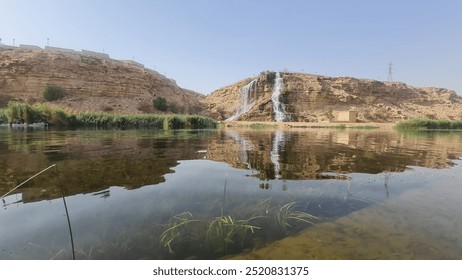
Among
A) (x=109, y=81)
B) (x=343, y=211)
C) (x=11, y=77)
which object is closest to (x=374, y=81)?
(x=109, y=81)

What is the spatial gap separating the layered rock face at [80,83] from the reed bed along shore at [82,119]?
1927 cm

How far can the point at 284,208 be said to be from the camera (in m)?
4.22

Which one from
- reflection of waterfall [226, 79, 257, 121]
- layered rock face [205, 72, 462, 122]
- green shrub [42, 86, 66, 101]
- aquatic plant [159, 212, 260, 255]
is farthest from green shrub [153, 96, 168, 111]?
aquatic plant [159, 212, 260, 255]

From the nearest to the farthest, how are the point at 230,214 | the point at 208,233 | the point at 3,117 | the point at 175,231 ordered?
the point at 208,233
the point at 175,231
the point at 230,214
the point at 3,117

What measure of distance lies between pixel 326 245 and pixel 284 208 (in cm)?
116

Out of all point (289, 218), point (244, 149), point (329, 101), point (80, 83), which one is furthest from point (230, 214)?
point (329, 101)

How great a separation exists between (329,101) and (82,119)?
58760 millimetres

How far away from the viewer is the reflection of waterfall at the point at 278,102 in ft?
211

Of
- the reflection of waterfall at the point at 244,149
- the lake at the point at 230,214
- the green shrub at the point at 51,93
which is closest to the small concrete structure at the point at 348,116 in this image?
the reflection of waterfall at the point at 244,149

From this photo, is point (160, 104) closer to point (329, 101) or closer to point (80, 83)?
point (80, 83)

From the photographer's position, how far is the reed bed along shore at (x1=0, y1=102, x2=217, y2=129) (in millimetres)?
29906

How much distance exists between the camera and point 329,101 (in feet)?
226

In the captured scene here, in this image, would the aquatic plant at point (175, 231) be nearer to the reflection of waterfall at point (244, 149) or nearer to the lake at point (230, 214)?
the lake at point (230, 214)

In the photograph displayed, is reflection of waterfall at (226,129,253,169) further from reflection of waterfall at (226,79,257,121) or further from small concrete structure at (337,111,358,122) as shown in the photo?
reflection of waterfall at (226,79,257,121)
